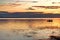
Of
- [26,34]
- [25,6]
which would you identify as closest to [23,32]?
[26,34]

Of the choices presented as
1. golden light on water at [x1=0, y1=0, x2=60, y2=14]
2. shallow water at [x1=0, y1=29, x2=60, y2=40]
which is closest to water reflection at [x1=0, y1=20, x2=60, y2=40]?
shallow water at [x1=0, y1=29, x2=60, y2=40]

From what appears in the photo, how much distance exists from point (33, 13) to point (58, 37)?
0.26 m

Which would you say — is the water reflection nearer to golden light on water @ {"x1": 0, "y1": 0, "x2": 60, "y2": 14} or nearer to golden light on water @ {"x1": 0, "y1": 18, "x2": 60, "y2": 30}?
golden light on water @ {"x1": 0, "y1": 18, "x2": 60, "y2": 30}

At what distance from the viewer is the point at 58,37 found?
3.34 feet

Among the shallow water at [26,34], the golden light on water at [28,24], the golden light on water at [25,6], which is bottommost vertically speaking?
the shallow water at [26,34]

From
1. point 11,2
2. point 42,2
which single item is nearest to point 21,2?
point 11,2

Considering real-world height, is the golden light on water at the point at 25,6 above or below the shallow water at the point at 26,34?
above

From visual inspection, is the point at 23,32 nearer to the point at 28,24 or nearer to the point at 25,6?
the point at 28,24

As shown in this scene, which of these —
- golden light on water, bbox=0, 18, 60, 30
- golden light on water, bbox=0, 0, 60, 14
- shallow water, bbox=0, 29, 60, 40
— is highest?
golden light on water, bbox=0, 0, 60, 14

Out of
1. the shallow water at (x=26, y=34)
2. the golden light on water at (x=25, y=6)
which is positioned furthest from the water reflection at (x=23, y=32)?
the golden light on water at (x=25, y=6)

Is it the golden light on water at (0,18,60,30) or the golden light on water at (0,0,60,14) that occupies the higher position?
the golden light on water at (0,0,60,14)

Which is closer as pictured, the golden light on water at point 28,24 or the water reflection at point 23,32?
the water reflection at point 23,32

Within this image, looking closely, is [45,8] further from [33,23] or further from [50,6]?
[33,23]

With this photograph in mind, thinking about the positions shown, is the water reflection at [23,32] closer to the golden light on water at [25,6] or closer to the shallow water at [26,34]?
the shallow water at [26,34]
